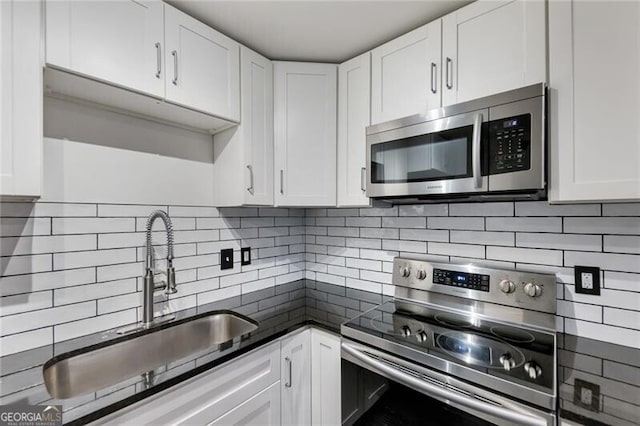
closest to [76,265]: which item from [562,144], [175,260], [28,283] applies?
[28,283]

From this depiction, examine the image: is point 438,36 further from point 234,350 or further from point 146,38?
point 234,350

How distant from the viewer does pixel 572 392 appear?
0.89 metres

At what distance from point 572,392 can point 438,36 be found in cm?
143

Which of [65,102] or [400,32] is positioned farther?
[400,32]

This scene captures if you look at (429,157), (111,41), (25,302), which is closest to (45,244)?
(25,302)

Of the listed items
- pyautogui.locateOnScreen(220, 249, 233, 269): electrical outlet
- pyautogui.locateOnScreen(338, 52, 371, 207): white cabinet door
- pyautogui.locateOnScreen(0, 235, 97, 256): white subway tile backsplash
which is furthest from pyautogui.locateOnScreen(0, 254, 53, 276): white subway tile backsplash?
pyautogui.locateOnScreen(338, 52, 371, 207): white cabinet door

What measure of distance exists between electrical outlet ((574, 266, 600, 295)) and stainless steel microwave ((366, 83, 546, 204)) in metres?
0.37

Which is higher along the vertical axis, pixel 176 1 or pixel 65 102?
pixel 176 1

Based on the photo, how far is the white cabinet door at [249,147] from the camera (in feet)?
5.27

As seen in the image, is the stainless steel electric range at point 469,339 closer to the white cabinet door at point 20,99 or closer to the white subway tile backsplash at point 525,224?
the white subway tile backsplash at point 525,224

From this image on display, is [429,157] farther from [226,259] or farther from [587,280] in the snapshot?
[226,259]

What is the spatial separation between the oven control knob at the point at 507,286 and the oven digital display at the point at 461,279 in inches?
2.6

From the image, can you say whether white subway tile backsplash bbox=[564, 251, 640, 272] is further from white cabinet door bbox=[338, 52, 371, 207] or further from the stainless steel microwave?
white cabinet door bbox=[338, 52, 371, 207]

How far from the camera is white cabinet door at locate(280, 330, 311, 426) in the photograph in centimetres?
144
